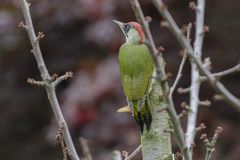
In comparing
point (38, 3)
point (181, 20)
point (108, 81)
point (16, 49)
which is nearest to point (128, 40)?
point (108, 81)

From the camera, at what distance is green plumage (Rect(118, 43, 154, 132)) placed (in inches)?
118

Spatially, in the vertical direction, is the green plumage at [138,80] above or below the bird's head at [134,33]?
below

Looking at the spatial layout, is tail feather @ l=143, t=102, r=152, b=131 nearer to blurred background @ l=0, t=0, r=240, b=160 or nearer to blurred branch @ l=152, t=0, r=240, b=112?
blurred branch @ l=152, t=0, r=240, b=112

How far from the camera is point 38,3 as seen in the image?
7309mm

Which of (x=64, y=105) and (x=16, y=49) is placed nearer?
(x=64, y=105)

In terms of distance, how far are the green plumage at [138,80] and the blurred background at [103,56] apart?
11.2 feet

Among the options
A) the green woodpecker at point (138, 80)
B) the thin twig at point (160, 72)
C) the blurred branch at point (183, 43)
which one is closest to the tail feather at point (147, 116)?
the green woodpecker at point (138, 80)

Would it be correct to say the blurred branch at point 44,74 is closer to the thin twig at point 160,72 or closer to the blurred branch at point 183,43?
the thin twig at point 160,72

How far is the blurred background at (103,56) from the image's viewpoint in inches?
262

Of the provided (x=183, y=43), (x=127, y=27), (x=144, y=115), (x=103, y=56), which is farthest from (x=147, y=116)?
(x=103, y=56)

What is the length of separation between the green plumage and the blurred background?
11.2ft

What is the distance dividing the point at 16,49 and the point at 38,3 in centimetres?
79

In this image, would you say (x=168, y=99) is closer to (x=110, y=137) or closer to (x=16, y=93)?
(x=110, y=137)

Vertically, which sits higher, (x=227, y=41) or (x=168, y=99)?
(x=227, y=41)
